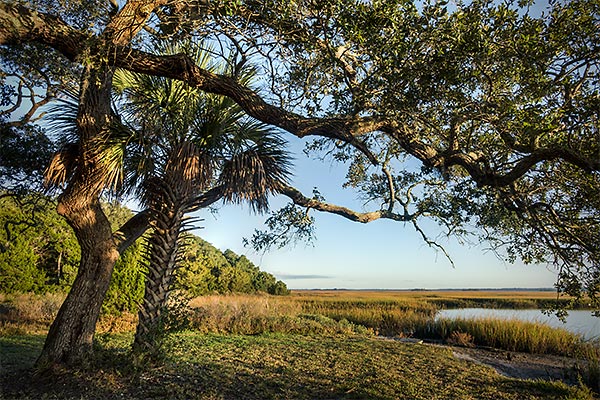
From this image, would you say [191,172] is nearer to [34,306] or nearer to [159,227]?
[159,227]

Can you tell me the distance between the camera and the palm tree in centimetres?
624

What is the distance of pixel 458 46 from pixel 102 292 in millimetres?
6036

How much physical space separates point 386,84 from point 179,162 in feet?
10.5

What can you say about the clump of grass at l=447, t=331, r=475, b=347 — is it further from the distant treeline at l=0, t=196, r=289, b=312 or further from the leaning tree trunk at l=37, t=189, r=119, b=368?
the leaning tree trunk at l=37, t=189, r=119, b=368

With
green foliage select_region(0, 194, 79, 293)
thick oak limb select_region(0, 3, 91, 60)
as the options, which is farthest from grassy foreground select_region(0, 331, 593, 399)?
green foliage select_region(0, 194, 79, 293)

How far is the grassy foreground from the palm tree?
0.78m

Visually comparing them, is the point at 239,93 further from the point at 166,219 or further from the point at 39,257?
the point at 39,257

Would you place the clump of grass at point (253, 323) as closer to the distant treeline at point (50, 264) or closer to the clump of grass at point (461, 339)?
the distant treeline at point (50, 264)

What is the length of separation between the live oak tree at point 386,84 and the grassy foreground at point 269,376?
26.4 inches

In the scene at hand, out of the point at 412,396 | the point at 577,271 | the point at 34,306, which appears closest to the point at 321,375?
the point at 412,396

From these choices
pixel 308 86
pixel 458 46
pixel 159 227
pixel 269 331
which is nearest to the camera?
pixel 458 46

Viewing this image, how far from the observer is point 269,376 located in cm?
655

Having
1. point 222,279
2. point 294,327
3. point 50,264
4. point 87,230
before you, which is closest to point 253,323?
point 294,327

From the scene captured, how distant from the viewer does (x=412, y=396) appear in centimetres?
589
